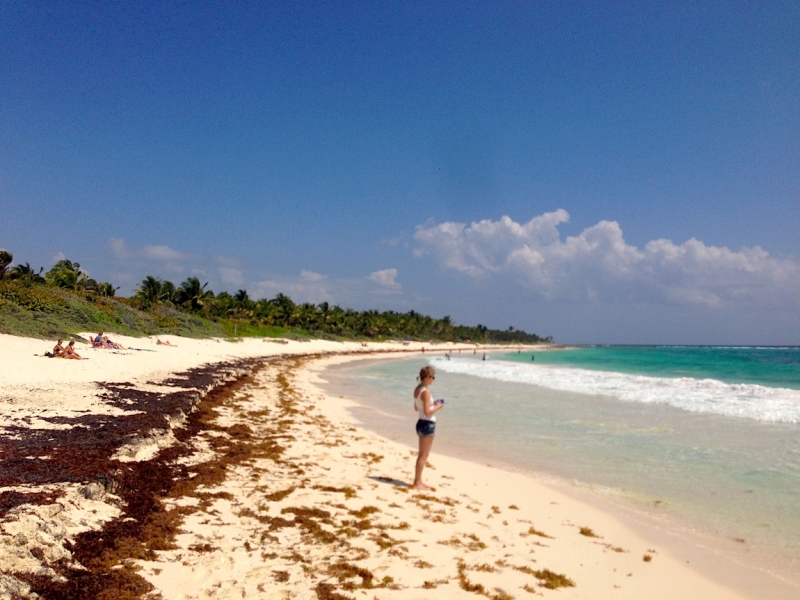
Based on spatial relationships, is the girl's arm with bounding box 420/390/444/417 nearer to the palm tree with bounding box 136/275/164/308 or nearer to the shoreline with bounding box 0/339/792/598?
the shoreline with bounding box 0/339/792/598

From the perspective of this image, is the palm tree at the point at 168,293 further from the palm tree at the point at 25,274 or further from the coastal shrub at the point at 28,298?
the coastal shrub at the point at 28,298

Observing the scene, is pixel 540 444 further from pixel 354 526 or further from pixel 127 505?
pixel 127 505

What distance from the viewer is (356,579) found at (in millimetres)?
4453

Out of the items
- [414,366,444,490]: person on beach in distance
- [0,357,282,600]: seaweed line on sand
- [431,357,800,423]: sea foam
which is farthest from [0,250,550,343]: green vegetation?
[431,357,800,423]: sea foam

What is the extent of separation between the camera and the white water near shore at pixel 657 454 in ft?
22.5

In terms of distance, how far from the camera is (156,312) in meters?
48.1

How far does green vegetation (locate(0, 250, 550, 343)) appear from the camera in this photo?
27734 mm

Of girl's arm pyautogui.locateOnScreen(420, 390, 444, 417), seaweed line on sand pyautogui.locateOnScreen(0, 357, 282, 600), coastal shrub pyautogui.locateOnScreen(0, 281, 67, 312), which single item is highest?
coastal shrub pyautogui.locateOnScreen(0, 281, 67, 312)

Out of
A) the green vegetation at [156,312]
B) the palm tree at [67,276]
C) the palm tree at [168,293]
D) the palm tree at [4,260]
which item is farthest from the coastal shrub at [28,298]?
the palm tree at [168,293]

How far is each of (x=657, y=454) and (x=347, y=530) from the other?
8234mm

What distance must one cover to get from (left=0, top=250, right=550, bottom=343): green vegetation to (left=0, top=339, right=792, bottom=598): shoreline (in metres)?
21.5

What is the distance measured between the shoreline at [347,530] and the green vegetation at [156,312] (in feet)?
70.6

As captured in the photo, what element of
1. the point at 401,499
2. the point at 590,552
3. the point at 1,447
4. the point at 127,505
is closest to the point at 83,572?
the point at 127,505

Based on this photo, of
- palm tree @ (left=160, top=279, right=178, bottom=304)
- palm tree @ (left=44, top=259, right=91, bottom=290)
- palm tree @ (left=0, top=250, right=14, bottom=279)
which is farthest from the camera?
palm tree @ (left=160, top=279, right=178, bottom=304)
